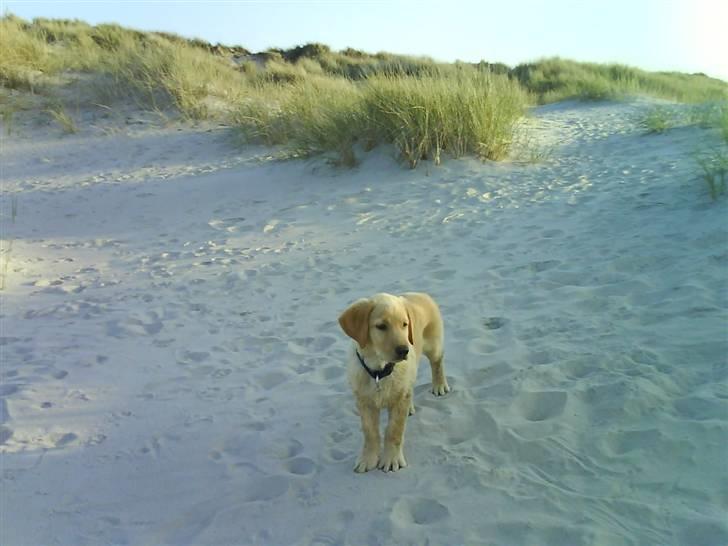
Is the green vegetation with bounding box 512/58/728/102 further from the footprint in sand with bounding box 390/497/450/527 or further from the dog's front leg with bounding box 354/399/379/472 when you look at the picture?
the footprint in sand with bounding box 390/497/450/527

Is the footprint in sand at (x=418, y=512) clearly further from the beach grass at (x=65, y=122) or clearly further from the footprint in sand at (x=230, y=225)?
the beach grass at (x=65, y=122)

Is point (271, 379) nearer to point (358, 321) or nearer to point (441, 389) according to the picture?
point (441, 389)

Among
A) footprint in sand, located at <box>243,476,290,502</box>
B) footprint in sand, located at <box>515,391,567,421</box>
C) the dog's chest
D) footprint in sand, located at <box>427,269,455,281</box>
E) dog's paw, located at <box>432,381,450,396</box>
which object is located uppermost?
the dog's chest

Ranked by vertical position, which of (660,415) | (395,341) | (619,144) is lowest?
(660,415)

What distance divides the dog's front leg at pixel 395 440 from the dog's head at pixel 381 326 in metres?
0.29

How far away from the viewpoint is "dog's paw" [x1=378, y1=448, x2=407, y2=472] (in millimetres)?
3051

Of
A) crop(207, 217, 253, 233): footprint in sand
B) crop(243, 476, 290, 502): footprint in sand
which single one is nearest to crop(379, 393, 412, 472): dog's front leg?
crop(243, 476, 290, 502): footprint in sand

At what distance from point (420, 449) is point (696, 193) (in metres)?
4.77

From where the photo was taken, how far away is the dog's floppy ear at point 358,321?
2.95m

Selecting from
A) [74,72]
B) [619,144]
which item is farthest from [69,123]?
[619,144]

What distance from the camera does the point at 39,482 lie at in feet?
10.3

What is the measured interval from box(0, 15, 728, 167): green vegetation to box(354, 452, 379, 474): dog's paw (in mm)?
6735

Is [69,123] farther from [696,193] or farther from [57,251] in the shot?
[696,193]

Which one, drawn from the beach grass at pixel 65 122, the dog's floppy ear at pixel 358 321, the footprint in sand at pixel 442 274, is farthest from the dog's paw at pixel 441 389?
the beach grass at pixel 65 122
